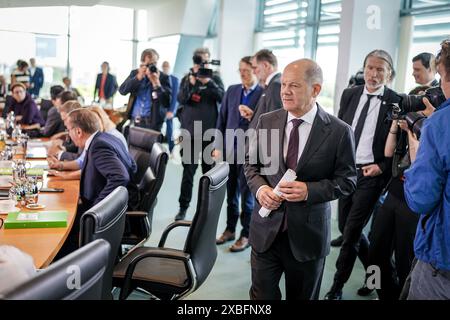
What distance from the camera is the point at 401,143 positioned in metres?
2.84

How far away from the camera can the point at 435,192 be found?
1610 mm

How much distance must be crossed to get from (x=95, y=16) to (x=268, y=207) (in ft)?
34.1

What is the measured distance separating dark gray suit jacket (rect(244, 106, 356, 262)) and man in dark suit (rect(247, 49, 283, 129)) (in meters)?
1.46

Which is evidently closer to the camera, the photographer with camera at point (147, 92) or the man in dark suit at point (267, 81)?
the man in dark suit at point (267, 81)

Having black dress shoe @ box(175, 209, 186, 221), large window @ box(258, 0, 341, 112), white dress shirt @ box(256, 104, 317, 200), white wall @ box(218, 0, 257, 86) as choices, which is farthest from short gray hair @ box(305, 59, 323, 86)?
white wall @ box(218, 0, 257, 86)

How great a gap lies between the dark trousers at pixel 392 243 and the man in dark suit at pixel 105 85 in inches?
301

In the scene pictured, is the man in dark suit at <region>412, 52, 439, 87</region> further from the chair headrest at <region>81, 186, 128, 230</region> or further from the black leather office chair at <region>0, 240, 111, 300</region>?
the black leather office chair at <region>0, 240, 111, 300</region>

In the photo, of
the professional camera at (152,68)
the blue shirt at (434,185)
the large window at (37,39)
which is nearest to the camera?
the blue shirt at (434,185)

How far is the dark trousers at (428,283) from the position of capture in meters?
1.66

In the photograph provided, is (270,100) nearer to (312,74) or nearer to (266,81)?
(266,81)

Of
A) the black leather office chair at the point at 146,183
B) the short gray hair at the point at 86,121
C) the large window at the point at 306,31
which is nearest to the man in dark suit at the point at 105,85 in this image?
the large window at the point at 306,31

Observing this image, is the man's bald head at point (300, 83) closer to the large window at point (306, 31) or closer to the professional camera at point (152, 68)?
the professional camera at point (152, 68)

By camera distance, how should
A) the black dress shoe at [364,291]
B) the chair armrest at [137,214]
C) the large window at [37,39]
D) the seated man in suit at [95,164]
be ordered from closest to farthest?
the seated man in suit at [95,164] → the chair armrest at [137,214] → the black dress shoe at [364,291] → the large window at [37,39]
